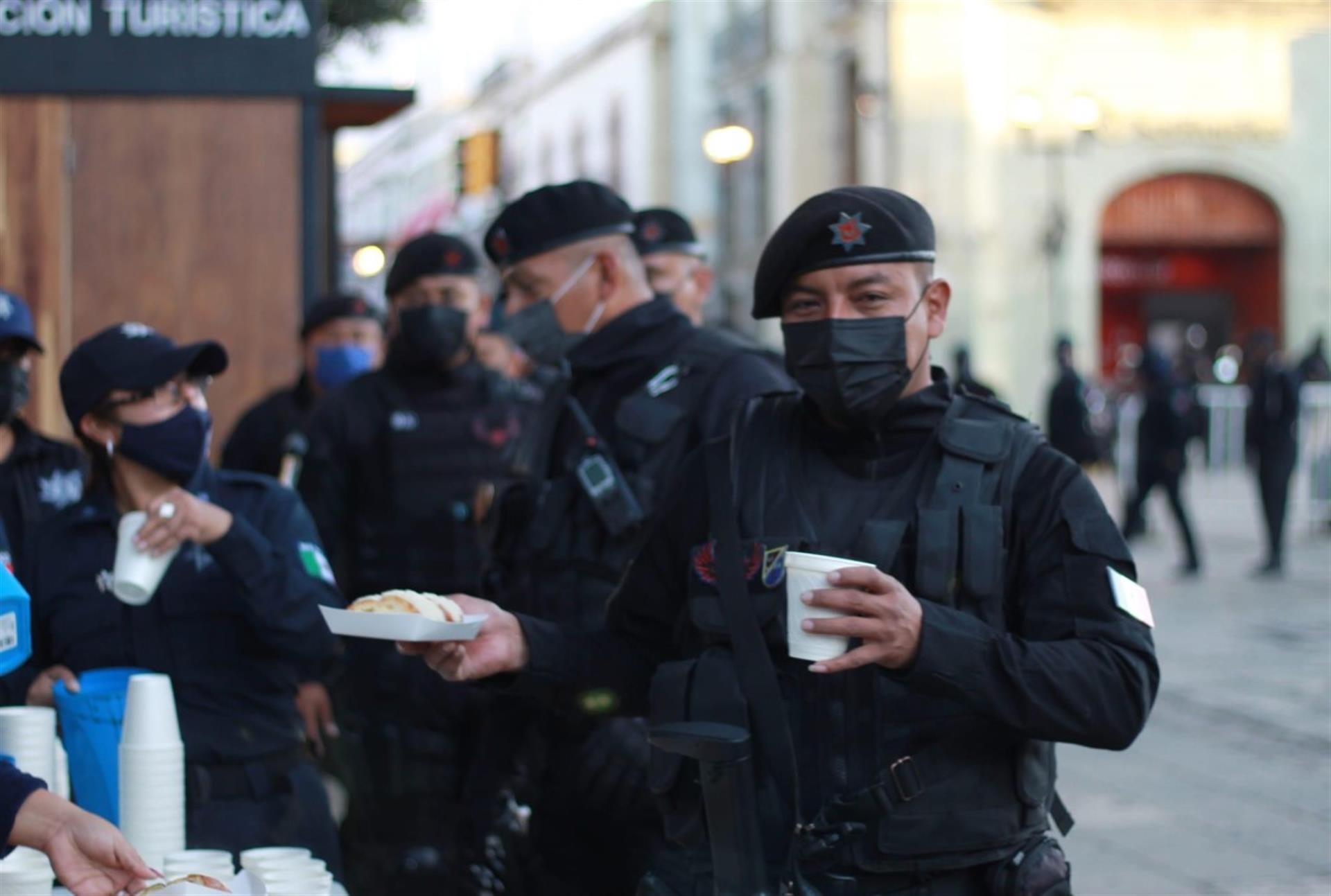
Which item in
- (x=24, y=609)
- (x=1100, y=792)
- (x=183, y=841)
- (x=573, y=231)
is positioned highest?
(x=573, y=231)

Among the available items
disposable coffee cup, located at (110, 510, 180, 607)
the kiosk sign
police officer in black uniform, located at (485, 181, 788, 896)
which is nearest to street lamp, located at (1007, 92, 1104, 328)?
the kiosk sign

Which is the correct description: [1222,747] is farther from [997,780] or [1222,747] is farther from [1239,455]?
[1239,455]

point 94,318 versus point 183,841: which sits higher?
point 94,318

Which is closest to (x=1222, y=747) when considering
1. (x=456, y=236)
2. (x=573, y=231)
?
(x=456, y=236)

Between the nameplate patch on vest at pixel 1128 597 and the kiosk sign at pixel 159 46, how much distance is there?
3.11 metres

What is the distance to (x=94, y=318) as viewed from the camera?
9383 millimetres

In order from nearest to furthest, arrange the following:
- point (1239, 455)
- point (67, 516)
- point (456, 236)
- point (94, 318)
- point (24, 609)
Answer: point (24, 609) < point (67, 516) < point (456, 236) < point (94, 318) < point (1239, 455)

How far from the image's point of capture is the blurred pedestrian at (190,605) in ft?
13.1

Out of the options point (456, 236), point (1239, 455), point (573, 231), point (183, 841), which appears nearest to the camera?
point (183, 841)

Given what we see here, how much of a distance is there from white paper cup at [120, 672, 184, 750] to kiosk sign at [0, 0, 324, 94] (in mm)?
2272

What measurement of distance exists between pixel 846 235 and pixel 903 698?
778mm

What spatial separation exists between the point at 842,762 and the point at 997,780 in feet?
0.82

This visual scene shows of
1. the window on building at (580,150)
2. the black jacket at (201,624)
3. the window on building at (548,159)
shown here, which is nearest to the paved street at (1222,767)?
the black jacket at (201,624)

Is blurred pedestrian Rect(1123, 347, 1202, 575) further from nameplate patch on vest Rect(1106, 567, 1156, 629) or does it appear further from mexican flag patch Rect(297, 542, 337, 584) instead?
nameplate patch on vest Rect(1106, 567, 1156, 629)
